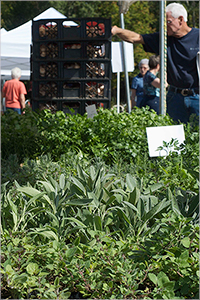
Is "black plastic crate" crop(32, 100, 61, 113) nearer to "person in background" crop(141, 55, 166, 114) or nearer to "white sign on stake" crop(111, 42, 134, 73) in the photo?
"person in background" crop(141, 55, 166, 114)

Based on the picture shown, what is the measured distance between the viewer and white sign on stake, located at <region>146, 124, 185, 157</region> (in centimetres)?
284

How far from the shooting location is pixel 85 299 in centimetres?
136

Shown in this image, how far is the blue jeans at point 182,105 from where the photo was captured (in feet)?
13.2

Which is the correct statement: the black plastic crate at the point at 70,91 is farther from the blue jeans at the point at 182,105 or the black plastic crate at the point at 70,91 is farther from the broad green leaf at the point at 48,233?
the broad green leaf at the point at 48,233

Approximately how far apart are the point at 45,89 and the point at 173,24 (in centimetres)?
169

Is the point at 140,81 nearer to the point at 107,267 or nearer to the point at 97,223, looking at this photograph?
the point at 97,223

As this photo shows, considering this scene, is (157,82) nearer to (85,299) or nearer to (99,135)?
(99,135)

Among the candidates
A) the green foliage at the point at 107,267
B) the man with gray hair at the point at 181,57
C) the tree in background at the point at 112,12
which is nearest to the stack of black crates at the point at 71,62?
the man with gray hair at the point at 181,57

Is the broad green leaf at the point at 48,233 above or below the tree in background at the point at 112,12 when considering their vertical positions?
below

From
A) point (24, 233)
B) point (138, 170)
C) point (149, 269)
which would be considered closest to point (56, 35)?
point (138, 170)

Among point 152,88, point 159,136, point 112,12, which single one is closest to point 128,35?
point 152,88

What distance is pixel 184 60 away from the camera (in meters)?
4.06

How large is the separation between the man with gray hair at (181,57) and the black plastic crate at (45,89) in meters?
0.98

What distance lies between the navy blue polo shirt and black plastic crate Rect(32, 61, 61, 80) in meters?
1.35
